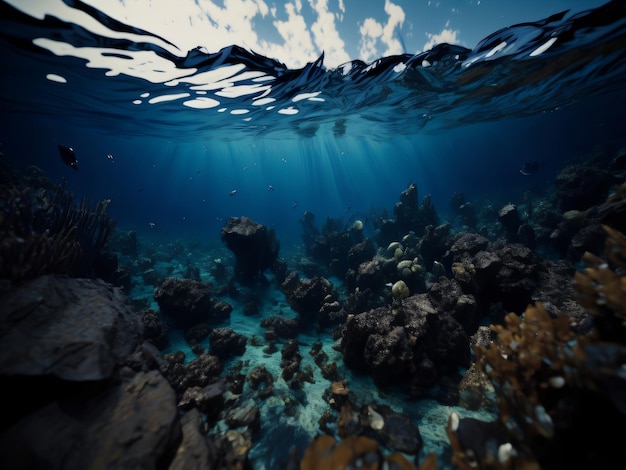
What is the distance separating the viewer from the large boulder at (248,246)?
12133 millimetres

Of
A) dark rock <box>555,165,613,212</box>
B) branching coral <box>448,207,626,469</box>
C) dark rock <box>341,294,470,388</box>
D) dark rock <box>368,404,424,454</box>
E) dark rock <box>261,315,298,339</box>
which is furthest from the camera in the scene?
dark rock <box>555,165,613,212</box>

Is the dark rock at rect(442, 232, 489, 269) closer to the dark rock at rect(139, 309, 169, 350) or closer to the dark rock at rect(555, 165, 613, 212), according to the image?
the dark rock at rect(555, 165, 613, 212)

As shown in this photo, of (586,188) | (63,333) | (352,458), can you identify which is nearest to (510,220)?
(586,188)

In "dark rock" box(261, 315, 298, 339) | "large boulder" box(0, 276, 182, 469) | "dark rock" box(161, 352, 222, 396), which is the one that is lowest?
"dark rock" box(261, 315, 298, 339)

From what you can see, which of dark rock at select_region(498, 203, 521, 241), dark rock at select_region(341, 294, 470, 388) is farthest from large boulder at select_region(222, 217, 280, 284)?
dark rock at select_region(498, 203, 521, 241)

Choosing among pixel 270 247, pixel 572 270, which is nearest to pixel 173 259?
pixel 270 247

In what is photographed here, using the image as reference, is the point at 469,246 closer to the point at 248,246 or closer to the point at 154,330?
the point at 248,246

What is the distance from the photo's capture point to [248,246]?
1248cm

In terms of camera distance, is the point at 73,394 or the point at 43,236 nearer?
the point at 73,394

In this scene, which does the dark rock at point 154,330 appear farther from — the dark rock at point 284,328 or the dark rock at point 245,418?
the dark rock at point 245,418

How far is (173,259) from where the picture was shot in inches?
861

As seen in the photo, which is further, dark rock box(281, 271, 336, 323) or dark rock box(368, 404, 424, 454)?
dark rock box(281, 271, 336, 323)

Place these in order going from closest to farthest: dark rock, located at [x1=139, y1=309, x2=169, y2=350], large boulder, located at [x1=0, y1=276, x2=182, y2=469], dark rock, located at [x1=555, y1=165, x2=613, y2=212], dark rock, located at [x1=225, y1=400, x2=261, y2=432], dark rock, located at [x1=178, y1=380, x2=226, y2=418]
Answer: large boulder, located at [x1=0, y1=276, x2=182, y2=469]
dark rock, located at [x1=225, y1=400, x2=261, y2=432]
dark rock, located at [x1=178, y1=380, x2=226, y2=418]
dark rock, located at [x1=139, y1=309, x2=169, y2=350]
dark rock, located at [x1=555, y1=165, x2=613, y2=212]

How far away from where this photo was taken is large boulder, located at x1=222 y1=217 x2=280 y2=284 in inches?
478
